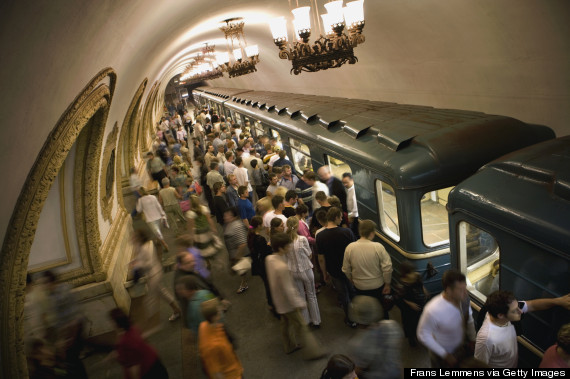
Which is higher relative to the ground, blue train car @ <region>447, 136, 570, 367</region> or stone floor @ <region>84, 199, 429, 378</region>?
blue train car @ <region>447, 136, 570, 367</region>

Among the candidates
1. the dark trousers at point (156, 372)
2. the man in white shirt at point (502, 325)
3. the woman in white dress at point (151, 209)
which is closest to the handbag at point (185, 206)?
the woman in white dress at point (151, 209)

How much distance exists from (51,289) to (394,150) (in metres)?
4.71

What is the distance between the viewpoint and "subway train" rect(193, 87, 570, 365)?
3.04 metres

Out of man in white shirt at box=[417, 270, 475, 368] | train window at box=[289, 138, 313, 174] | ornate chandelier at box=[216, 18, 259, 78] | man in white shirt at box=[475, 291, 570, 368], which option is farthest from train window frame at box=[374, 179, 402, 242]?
ornate chandelier at box=[216, 18, 259, 78]

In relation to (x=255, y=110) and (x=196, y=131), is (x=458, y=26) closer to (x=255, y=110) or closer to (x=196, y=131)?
(x=255, y=110)

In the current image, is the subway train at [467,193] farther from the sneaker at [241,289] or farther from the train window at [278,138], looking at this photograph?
the train window at [278,138]

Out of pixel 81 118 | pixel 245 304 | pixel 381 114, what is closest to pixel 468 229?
pixel 381 114

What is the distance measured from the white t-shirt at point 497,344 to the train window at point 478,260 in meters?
0.91

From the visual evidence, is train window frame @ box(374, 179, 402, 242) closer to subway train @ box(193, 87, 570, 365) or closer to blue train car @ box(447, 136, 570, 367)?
subway train @ box(193, 87, 570, 365)

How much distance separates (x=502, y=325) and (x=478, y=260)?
1164mm

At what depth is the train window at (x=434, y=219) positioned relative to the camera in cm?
482

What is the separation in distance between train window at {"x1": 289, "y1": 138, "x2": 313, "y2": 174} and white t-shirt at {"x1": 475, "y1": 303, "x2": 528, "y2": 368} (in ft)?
18.4

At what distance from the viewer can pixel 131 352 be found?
3557mm

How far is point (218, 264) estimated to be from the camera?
713 centimetres
